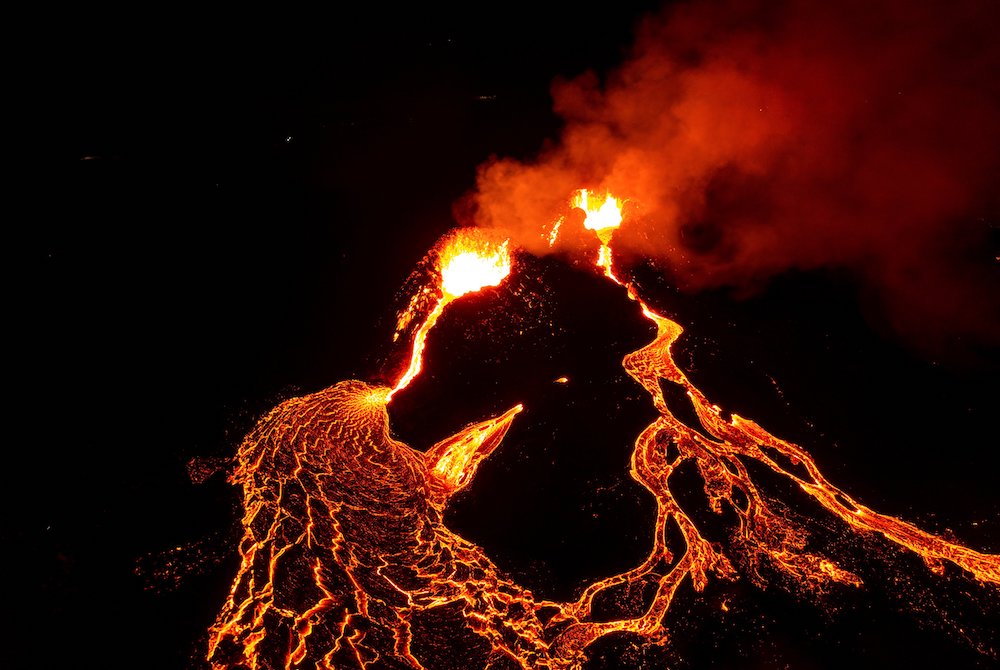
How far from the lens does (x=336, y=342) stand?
13.8 feet

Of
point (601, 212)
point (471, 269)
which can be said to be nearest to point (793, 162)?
point (601, 212)

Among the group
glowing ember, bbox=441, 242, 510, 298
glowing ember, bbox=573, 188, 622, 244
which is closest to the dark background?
glowing ember, bbox=441, 242, 510, 298

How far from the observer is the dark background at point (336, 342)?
257 centimetres

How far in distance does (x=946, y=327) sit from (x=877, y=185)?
4.48 ft

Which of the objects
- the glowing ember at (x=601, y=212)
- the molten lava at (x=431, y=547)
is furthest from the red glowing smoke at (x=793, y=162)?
the molten lava at (x=431, y=547)

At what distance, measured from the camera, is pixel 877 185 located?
4.88 meters

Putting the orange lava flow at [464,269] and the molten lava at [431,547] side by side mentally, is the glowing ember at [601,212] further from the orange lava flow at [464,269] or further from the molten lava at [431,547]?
the molten lava at [431,547]

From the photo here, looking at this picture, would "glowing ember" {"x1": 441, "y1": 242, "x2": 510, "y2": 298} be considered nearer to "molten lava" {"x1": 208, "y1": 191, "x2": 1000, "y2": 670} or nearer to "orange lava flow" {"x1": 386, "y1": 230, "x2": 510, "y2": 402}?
"orange lava flow" {"x1": 386, "y1": 230, "x2": 510, "y2": 402}

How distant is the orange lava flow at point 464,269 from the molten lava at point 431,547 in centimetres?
78

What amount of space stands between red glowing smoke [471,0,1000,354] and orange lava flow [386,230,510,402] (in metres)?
0.32

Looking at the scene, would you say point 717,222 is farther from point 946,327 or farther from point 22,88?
point 22,88

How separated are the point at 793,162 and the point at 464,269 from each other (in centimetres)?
329

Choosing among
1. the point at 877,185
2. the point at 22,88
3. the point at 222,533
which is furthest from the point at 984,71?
the point at 22,88

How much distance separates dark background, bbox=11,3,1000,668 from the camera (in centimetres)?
257
